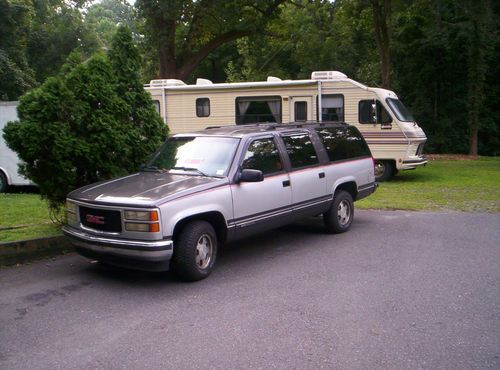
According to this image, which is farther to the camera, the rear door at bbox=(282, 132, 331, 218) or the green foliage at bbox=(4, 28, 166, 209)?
the rear door at bbox=(282, 132, 331, 218)

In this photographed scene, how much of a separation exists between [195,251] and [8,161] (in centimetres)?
937

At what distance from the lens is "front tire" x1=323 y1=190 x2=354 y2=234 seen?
8.88 m

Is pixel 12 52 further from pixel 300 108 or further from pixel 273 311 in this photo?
pixel 273 311

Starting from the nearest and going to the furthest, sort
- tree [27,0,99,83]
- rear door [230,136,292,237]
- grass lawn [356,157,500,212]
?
rear door [230,136,292,237] → grass lawn [356,157,500,212] → tree [27,0,99,83]

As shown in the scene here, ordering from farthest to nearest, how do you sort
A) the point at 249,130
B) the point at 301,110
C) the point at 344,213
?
the point at 301,110, the point at 344,213, the point at 249,130

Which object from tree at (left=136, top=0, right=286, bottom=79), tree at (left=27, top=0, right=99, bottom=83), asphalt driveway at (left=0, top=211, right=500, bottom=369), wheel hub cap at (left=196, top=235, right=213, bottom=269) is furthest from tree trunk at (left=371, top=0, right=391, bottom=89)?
tree at (left=27, top=0, right=99, bottom=83)

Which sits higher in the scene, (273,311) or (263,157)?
(263,157)

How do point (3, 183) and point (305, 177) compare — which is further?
point (3, 183)

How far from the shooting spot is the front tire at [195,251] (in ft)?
20.3

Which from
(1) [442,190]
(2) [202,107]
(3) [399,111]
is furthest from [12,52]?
(1) [442,190]

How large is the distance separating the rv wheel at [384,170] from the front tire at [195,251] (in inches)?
395

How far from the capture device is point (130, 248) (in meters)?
5.95

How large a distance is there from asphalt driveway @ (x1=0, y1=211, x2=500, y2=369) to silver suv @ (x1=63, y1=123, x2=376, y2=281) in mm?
475

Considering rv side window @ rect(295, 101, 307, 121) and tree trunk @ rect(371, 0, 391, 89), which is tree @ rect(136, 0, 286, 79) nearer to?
tree trunk @ rect(371, 0, 391, 89)
